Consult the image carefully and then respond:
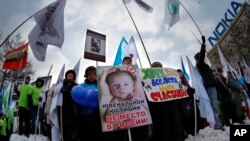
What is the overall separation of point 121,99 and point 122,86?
20 cm

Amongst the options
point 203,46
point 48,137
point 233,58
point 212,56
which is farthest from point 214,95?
point 212,56

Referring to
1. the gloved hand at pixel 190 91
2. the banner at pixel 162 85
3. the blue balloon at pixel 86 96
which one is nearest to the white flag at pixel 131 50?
the gloved hand at pixel 190 91

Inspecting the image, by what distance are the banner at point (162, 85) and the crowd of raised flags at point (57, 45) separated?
74 cm

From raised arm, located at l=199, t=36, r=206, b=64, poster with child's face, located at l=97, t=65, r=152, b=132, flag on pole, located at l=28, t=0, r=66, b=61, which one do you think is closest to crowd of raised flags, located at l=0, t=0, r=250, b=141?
flag on pole, located at l=28, t=0, r=66, b=61

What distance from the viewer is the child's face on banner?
19.7 feet

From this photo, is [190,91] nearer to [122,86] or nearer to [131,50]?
[122,86]

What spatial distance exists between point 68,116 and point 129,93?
4.00 ft

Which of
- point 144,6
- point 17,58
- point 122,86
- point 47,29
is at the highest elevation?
point 144,6

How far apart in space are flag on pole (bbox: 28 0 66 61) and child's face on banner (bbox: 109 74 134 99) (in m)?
3.66

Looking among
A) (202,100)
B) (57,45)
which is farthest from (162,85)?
(57,45)

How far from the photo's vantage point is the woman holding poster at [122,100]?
230 inches

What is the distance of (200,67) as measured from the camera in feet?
28.6

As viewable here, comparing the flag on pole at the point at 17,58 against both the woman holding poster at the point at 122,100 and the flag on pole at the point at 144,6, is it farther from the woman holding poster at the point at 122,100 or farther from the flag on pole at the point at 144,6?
the woman holding poster at the point at 122,100

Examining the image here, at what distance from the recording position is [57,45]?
9.67 metres
